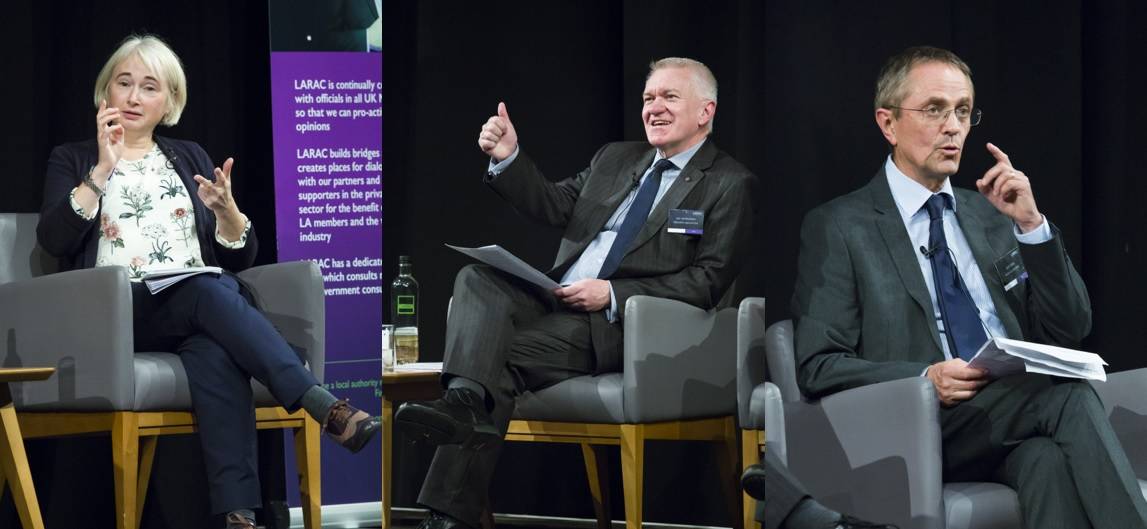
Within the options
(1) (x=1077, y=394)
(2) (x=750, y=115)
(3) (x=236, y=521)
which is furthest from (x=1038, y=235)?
(3) (x=236, y=521)

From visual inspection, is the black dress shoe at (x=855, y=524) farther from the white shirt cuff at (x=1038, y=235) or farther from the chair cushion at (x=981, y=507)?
the white shirt cuff at (x=1038, y=235)

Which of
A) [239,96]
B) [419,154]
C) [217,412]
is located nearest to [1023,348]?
[217,412]

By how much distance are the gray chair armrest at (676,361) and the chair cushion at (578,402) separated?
0.03 m

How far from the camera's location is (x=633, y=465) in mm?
3170

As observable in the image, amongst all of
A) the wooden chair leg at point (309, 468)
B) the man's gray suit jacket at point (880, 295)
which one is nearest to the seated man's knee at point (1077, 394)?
the man's gray suit jacket at point (880, 295)

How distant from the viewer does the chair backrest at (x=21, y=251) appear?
369 centimetres

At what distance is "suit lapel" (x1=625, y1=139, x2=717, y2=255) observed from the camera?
3.43m

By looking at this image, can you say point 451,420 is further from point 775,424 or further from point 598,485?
point 598,485

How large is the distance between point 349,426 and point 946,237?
1596 mm

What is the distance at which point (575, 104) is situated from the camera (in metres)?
4.11

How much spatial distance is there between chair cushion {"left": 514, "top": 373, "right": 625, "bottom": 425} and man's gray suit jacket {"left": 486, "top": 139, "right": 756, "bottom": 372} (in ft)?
0.29

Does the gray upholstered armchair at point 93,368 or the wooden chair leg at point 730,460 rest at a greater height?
the gray upholstered armchair at point 93,368

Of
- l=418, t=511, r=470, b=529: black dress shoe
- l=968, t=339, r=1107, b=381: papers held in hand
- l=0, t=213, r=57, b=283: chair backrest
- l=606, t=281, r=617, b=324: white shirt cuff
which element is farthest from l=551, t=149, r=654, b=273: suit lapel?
l=0, t=213, r=57, b=283: chair backrest

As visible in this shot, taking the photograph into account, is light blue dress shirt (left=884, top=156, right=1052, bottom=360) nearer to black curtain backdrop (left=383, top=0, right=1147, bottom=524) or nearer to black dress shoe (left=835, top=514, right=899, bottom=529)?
black curtain backdrop (left=383, top=0, right=1147, bottom=524)
